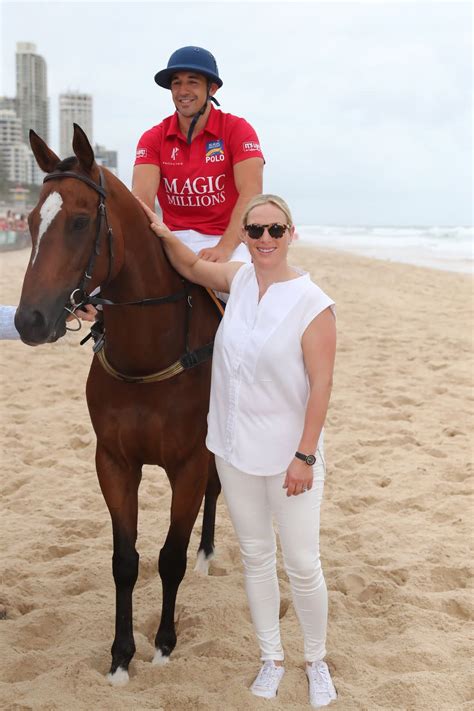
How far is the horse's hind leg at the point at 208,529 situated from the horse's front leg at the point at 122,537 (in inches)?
34.5

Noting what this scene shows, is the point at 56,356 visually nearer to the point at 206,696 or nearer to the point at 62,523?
the point at 62,523

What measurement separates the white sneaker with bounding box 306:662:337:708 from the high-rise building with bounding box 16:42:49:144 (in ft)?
200

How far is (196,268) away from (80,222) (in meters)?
0.66

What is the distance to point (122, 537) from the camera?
10.0ft

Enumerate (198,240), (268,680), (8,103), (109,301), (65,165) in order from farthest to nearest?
1. (8,103)
2. (198,240)
3. (268,680)
4. (109,301)
5. (65,165)

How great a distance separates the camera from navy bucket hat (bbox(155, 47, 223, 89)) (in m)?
3.05

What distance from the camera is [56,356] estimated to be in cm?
841

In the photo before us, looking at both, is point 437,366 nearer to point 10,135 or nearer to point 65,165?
point 65,165

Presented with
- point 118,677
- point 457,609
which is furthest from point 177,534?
point 457,609

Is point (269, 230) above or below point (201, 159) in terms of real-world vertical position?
below

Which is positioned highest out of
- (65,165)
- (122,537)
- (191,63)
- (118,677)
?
(191,63)

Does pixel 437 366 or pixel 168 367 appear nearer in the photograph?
pixel 168 367

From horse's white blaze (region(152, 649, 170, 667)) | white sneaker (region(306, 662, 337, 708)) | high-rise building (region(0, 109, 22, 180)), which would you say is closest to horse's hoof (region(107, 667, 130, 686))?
horse's white blaze (region(152, 649, 170, 667))

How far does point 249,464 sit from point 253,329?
48 centimetres
